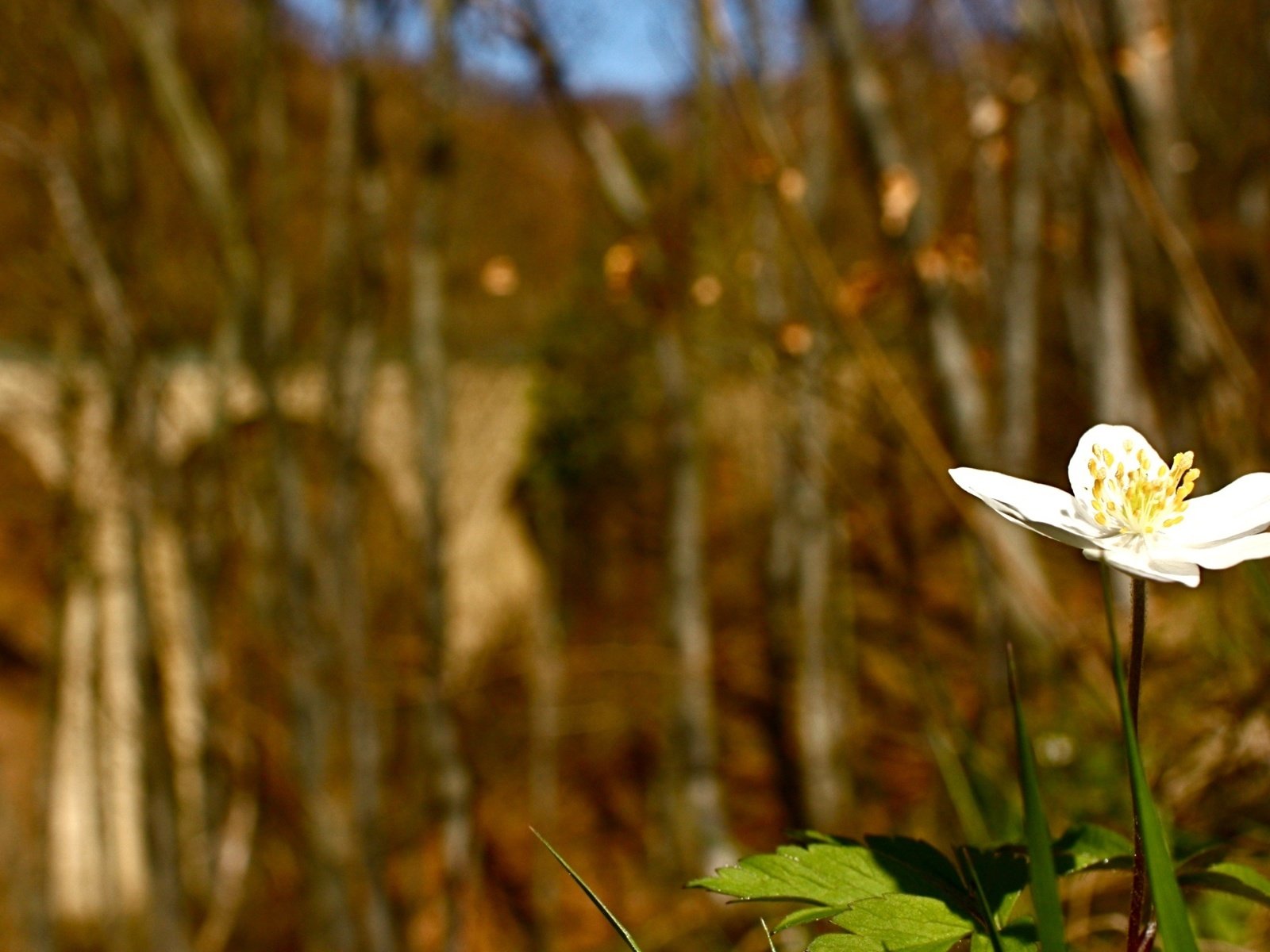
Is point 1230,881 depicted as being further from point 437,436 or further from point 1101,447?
point 437,436

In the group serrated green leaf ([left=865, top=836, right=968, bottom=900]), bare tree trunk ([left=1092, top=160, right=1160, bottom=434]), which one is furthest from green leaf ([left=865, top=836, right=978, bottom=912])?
bare tree trunk ([left=1092, top=160, right=1160, bottom=434])

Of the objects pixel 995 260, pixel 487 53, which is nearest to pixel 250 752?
pixel 487 53

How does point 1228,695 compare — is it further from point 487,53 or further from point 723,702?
point 723,702

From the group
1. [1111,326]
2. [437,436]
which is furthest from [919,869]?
[437,436]

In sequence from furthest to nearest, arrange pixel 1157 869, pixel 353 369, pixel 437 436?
1. pixel 353 369
2. pixel 437 436
3. pixel 1157 869

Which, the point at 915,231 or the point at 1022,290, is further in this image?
the point at 1022,290

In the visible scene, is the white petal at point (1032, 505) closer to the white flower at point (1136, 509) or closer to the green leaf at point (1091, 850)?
the white flower at point (1136, 509)

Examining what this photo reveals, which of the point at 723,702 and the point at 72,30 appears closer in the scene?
the point at 72,30
